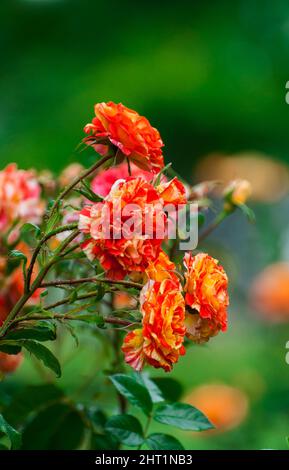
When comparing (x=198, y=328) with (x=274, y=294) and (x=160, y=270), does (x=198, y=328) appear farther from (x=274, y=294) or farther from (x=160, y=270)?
(x=274, y=294)

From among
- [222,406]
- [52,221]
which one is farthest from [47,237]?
[222,406]

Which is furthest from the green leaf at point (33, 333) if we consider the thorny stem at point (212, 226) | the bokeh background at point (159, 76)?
the bokeh background at point (159, 76)

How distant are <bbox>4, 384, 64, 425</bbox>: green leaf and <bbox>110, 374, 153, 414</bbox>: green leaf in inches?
4.8

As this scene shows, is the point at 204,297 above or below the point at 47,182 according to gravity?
below

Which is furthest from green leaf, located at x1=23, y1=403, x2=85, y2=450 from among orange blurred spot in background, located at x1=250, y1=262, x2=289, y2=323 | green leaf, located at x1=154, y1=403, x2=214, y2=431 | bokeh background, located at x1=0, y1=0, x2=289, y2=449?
bokeh background, located at x1=0, y1=0, x2=289, y2=449

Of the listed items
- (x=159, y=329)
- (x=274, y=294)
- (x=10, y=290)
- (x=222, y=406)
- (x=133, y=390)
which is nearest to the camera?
(x=159, y=329)

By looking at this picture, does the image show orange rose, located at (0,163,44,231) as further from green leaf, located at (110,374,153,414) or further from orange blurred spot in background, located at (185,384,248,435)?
orange blurred spot in background, located at (185,384,248,435)

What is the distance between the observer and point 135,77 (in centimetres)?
462

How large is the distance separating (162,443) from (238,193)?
0.79ft

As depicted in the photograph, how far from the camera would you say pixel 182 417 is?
1.81ft

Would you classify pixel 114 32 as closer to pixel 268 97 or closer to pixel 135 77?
pixel 135 77

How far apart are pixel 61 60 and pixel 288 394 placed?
342 centimetres

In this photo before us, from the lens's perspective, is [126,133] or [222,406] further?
[222,406]

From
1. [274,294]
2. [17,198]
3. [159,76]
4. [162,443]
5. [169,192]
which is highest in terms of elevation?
[159,76]
